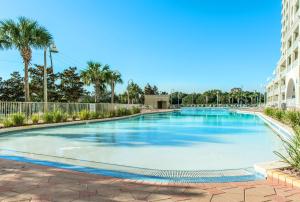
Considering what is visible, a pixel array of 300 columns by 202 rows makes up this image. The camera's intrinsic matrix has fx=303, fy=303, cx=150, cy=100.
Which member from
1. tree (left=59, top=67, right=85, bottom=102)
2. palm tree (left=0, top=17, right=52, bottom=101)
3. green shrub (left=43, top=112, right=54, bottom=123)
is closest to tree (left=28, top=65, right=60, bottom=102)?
tree (left=59, top=67, right=85, bottom=102)

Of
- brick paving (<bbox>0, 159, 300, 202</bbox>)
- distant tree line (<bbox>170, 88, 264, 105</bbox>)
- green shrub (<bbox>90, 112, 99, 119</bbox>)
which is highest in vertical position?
distant tree line (<bbox>170, 88, 264, 105</bbox>)

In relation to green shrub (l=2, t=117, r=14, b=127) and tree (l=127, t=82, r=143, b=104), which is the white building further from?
tree (l=127, t=82, r=143, b=104)

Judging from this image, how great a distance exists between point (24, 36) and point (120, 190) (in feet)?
54.5

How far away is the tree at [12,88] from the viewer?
36906mm

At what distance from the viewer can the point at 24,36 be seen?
716 inches

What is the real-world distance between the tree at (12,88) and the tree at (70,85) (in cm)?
519

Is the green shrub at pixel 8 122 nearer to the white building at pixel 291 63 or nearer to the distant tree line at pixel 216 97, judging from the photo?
the white building at pixel 291 63

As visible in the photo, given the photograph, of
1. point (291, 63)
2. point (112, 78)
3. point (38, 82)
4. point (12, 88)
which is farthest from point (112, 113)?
point (291, 63)

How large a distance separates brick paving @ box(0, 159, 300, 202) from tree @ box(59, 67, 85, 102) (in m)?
37.1

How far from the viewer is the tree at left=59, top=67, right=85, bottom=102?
133 feet

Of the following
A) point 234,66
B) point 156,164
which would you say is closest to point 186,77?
point 234,66

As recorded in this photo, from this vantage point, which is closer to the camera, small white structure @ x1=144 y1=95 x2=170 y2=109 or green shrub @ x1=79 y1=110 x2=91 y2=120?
green shrub @ x1=79 y1=110 x2=91 y2=120

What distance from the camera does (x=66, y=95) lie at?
41.0 meters

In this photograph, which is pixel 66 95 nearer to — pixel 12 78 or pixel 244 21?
pixel 12 78
